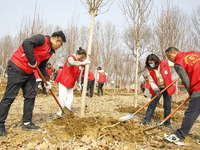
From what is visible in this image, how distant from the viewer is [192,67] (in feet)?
7.96

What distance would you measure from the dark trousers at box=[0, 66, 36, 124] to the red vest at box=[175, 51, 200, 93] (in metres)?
2.63

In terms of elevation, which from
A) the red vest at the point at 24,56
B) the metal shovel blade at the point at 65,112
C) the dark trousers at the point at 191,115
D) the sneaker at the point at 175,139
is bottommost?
the sneaker at the point at 175,139

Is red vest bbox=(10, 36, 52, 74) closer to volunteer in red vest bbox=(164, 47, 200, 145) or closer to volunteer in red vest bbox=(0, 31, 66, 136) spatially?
volunteer in red vest bbox=(0, 31, 66, 136)

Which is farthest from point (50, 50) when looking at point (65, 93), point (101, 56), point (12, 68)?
point (101, 56)

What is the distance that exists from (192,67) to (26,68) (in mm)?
2715

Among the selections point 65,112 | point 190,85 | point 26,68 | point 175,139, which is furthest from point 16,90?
point 190,85

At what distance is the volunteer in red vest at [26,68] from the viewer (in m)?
2.45

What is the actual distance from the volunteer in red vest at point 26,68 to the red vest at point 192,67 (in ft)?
7.08

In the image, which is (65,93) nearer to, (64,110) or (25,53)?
(64,110)

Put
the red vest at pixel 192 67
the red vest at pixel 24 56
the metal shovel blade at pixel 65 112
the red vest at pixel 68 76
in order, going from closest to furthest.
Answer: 1. the red vest at pixel 192 67
2. the red vest at pixel 24 56
3. the metal shovel blade at pixel 65 112
4. the red vest at pixel 68 76

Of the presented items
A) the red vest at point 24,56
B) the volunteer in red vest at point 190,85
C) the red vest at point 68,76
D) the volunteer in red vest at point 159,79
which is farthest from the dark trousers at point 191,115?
the red vest at point 24,56

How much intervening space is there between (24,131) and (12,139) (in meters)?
0.37

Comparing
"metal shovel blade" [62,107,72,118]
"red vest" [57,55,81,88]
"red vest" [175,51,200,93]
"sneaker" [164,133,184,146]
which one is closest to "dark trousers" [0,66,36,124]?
"metal shovel blade" [62,107,72,118]

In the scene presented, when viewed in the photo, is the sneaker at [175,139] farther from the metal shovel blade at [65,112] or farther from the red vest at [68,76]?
the red vest at [68,76]
